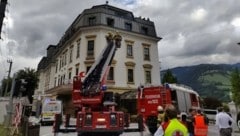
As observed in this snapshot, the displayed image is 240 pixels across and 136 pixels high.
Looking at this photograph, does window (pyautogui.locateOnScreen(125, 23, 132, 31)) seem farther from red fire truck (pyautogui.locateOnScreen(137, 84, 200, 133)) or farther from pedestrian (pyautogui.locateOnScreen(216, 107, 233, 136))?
pedestrian (pyautogui.locateOnScreen(216, 107, 233, 136))

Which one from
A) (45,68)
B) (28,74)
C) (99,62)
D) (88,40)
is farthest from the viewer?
(45,68)

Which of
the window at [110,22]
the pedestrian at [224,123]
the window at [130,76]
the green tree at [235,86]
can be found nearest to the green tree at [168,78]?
the green tree at [235,86]

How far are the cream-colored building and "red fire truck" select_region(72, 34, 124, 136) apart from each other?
23.8 metres

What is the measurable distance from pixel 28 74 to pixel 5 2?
43.2 meters

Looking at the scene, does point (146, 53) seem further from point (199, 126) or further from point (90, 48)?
point (199, 126)

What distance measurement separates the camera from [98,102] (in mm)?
13750

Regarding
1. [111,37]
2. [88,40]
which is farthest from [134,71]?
[111,37]

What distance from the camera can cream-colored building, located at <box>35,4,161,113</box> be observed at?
131 feet

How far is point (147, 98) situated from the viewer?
1875 centimetres

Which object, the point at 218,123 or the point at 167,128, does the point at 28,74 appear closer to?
the point at 218,123

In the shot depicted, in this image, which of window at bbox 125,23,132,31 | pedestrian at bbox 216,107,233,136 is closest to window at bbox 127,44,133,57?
window at bbox 125,23,132,31

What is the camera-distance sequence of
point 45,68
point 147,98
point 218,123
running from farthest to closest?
point 45,68 < point 147,98 < point 218,123

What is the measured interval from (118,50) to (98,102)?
2702 centimetres

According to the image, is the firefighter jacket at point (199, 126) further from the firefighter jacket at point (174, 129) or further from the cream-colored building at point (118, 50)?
the cream-colored building at point (118, 50)
